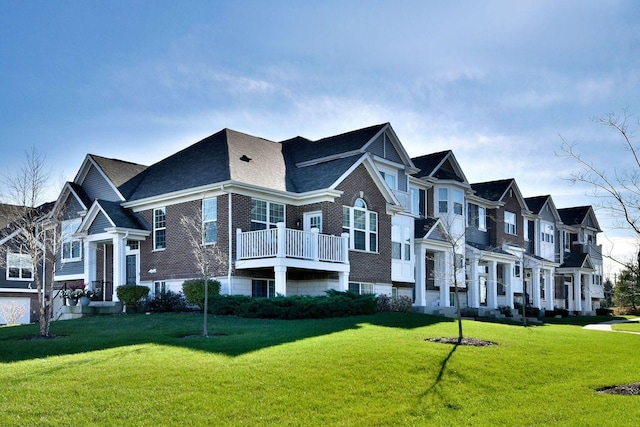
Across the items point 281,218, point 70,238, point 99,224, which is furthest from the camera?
point 70,238

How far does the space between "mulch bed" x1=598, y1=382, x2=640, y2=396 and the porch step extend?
20856 millimetres

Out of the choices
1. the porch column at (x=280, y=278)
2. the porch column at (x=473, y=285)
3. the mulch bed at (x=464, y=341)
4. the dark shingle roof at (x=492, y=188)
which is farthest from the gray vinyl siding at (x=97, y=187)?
the dark shingle roof at (x=492, y=188)

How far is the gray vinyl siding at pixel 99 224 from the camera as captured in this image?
→ 3161cm

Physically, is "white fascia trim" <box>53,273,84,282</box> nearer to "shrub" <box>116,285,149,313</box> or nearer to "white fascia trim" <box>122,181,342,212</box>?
"shrub" <box>116,285,149,313</box>

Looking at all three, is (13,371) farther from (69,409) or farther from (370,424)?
(370,424)

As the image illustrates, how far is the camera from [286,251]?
26500 mm

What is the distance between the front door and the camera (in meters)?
32.0

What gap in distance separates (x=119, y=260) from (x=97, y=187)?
5.72m

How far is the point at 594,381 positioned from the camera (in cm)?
1603

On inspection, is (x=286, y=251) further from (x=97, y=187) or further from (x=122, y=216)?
(x=97, y=187)

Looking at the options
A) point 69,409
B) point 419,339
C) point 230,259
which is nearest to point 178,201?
point 230,259

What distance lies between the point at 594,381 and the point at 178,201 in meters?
19.0

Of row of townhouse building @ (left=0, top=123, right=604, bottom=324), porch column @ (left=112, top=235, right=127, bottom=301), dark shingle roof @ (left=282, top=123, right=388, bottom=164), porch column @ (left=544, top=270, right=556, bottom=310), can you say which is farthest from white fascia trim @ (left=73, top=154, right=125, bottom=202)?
porch column @ (left=544, top=270, right=556, bottom=310)

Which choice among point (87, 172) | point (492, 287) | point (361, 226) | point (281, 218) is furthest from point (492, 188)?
point (87, 172)
